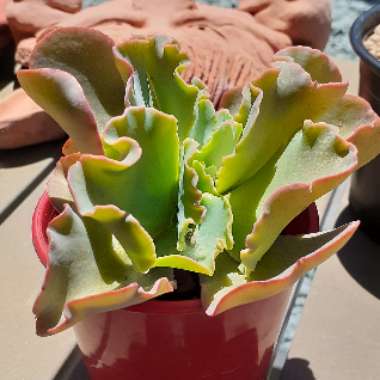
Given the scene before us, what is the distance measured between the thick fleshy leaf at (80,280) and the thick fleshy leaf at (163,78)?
171 millimetres

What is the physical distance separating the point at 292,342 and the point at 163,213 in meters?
0.46

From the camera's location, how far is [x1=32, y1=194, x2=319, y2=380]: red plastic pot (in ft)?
2.29

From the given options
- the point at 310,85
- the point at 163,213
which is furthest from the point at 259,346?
the point at 310,85

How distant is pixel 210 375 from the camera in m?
0.78

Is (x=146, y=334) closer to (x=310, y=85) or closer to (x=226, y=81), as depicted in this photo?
(x=310, y=85)

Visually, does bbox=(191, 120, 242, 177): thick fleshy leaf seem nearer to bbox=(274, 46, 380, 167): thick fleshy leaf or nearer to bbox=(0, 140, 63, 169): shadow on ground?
bbox=(274, 46, 380, 167): thick fleshy leaf

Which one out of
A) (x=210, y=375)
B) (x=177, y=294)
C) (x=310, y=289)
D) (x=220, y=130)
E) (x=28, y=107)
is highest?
(x=220, y=130)

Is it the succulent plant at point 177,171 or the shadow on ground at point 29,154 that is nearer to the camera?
the succulent plant at point 177,171

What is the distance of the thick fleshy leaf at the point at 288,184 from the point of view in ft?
1.99

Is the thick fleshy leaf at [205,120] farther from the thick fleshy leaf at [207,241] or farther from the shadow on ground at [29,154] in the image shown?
the shadow on ground at [29,154]

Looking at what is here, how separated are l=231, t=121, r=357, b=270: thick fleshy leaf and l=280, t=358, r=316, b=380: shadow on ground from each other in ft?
1.26

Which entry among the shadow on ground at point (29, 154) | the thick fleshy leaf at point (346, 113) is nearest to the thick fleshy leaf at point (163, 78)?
the thick fleshy leaf at point (346, 113)

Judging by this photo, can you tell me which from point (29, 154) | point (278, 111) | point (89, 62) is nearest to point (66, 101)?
point (89, 62)

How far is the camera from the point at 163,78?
0.76m
